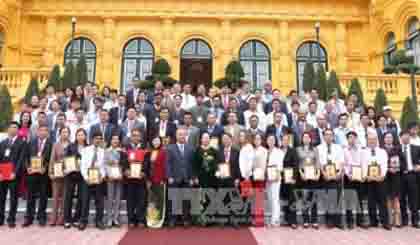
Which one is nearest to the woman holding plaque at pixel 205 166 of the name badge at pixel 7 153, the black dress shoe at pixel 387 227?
the black dress shoe at pixel 387 227

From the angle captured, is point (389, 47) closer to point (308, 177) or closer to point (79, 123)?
point (308, 177)

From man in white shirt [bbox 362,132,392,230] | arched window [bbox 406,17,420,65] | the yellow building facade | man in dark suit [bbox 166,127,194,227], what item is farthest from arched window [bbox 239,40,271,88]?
man in dark suit [bbox 166,127,194,227]

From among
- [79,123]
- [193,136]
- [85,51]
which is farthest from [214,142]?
[85,51]

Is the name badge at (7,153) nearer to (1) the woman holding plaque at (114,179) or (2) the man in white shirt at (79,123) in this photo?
(2) the man in white shirt at (79,123)

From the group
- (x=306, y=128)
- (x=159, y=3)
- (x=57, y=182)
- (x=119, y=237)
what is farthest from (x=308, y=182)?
(x=159, y=3)

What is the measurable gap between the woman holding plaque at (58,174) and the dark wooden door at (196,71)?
1517cm

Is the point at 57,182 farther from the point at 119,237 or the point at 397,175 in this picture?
the point at 397,175

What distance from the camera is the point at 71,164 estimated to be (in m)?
8.14

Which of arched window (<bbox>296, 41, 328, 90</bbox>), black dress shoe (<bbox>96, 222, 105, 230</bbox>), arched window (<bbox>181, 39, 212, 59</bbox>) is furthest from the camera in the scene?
arched window (<bbox>296, 41, 328, 90</bbox>)

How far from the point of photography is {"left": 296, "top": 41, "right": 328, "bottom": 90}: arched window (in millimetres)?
23688

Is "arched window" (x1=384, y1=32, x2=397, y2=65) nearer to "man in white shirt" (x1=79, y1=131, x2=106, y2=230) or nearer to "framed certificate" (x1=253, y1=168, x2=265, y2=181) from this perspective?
"framed certificate" (x1=253, y1=168, x2=265, y2=181)

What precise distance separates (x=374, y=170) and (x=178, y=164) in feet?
12.3

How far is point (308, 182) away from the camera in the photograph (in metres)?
8.47

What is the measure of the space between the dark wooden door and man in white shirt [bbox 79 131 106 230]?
50.0 ft
